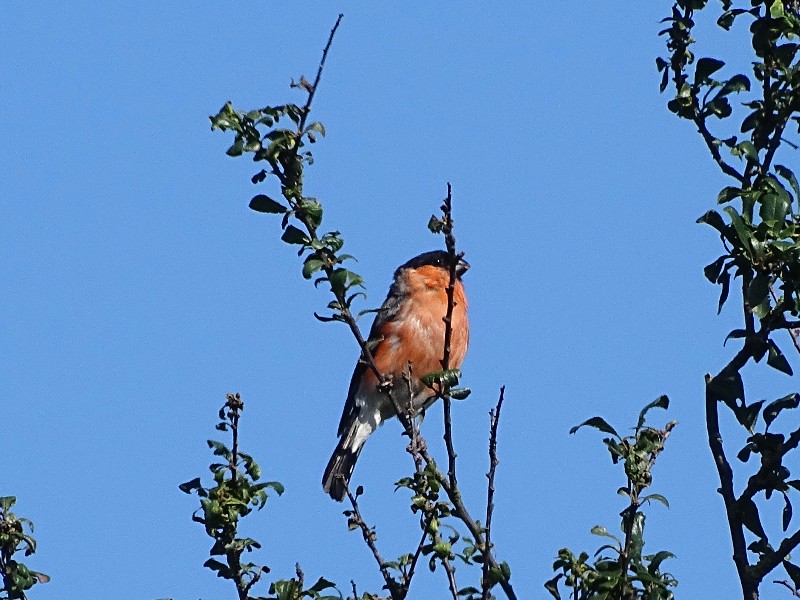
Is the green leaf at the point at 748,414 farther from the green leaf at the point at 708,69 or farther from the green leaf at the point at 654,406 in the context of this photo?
the green leaf at the point at 708,69

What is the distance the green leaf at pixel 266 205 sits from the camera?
3.85m

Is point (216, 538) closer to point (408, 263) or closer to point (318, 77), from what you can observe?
point (318, 77)

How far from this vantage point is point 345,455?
26.7ft

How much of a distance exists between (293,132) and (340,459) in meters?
4.61

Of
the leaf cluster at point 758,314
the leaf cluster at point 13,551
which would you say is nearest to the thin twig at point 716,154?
the leaf cluster at point 758,314

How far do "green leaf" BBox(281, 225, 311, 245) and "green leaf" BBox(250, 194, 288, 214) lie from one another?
0.06 meters

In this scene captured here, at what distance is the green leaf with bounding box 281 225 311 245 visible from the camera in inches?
151

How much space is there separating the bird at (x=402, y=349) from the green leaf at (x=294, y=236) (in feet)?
12.1

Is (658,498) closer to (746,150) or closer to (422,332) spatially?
(746,150)

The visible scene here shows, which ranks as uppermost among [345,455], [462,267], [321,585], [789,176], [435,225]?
[462,267]

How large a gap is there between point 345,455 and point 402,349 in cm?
93

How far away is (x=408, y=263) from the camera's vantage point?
28.1 feet

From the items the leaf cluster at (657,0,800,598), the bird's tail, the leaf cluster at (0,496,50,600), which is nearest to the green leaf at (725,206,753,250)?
the leaf cluster at (657,0,800,598)

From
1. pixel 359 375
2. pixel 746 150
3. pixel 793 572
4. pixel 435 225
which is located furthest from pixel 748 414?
pixel 359 375
